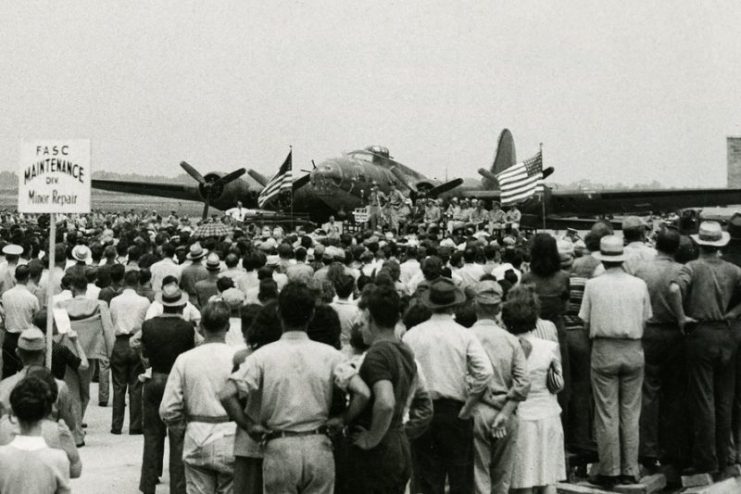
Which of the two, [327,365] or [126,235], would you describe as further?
[126,235]

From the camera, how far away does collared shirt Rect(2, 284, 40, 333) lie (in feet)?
33.1

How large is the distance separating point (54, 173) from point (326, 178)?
77.3ft

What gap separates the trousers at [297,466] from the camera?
5109 mm

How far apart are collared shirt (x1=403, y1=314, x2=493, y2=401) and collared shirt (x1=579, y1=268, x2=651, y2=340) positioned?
159 centimetres

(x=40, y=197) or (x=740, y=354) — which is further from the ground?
(x=40, y=197)

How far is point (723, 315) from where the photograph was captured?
807 centimetres

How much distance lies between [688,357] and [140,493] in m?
5.07

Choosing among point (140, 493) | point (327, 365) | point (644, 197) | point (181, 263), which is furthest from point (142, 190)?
point (327, 365)

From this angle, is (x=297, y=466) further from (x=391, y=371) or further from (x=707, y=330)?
(x=707, y=330)

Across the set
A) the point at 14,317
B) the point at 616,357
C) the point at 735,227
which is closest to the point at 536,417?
the point at 616,357

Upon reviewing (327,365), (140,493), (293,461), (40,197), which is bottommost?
(140,493)

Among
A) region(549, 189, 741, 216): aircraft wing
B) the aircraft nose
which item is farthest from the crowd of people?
region(549, 189, 741, 216): aircraft wing

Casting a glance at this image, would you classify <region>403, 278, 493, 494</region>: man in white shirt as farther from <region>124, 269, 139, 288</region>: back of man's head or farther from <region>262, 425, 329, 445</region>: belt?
<region>124, 269, 139, 288</region>: back of man's head

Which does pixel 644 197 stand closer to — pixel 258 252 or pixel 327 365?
pixel 258 252
